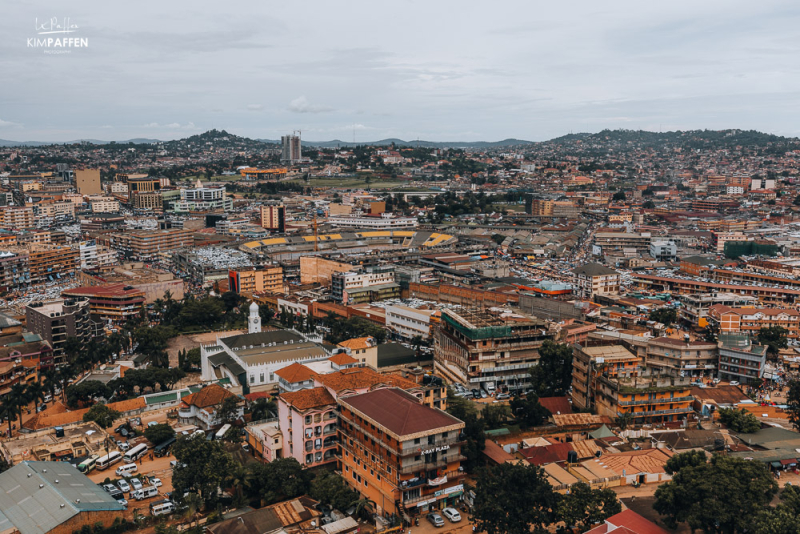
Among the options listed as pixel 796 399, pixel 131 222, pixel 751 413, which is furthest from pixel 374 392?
pixel 131 222

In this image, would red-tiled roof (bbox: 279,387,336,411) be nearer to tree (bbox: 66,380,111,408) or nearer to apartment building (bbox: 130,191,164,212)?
tree (bbox: 66,380,111,408)

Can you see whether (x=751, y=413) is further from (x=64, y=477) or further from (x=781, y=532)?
(x=64, y=477)

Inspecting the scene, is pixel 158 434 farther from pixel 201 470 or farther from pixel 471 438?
pixel 471 438

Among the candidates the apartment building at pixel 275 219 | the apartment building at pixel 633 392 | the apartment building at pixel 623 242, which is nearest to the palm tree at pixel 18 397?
the apartment building at pixel 633 392

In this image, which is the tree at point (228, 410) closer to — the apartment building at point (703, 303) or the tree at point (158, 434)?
the tree at point (158, 434)

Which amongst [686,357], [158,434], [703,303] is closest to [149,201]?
[703,303]

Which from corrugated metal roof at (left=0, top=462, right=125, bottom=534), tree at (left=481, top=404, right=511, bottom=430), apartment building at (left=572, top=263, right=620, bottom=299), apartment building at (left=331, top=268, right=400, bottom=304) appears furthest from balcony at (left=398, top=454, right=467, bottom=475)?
apartment building at (left=572, top=263, right=620, bottom=299)
